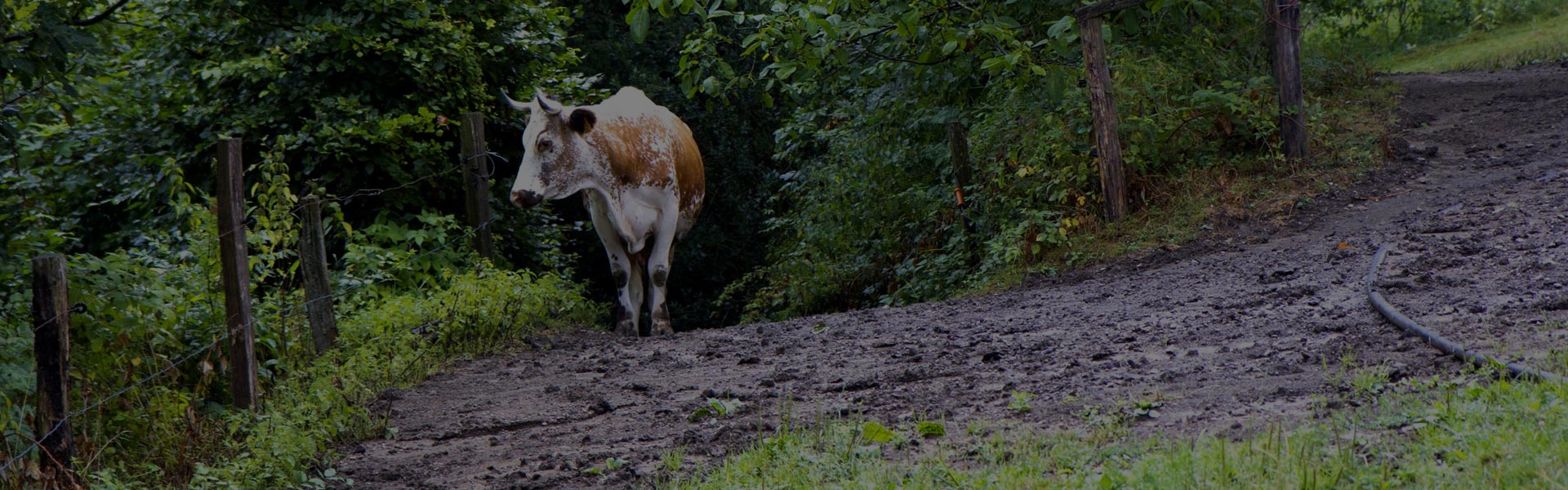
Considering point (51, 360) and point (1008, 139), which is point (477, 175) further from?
point (51, 360)

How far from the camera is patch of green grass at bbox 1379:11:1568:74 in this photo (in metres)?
17.5

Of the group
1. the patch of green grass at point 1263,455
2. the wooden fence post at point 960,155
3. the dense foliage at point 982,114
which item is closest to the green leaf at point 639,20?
the dense foliage at point 982,114

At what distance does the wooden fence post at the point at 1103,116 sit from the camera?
30.3ft

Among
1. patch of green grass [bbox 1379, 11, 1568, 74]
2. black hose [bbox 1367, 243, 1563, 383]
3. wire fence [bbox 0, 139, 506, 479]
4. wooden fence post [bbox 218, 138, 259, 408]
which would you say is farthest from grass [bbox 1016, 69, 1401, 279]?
patch of green grass [bbox 1379, 11, 1568, 74]

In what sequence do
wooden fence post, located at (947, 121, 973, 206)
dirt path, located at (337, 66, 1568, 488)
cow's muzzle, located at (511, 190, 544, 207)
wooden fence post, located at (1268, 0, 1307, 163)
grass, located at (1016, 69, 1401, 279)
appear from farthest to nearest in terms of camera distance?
wooden fence post, located at (947, 121, 973, 206) < wooden fence post, located at (1268, 0, 1307, 163) < grass, located at (1016, 69, 1401, 279) < cow's muzzle, located at (511, 190, 544, 207) < dirt path, located at (337, 66, 1568, 488)

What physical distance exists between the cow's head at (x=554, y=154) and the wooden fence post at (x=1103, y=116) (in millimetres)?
3652

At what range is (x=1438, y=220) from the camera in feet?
26.6

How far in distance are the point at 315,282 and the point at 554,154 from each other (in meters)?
2.06

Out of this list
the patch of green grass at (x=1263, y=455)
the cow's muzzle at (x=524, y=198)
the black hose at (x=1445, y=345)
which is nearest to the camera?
the patch of green grass at (x=1263, y=455)

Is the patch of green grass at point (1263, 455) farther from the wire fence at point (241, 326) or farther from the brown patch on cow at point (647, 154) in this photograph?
the brown patch on cow at point (647, 154)

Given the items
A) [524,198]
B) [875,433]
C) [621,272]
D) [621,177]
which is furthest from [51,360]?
[621,272]

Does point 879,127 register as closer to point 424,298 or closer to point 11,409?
point 424,298

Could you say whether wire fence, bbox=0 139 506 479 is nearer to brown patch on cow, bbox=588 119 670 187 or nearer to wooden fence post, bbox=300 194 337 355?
wooden fence post, bbox=300 194 337 355

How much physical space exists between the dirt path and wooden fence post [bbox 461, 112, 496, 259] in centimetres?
133
